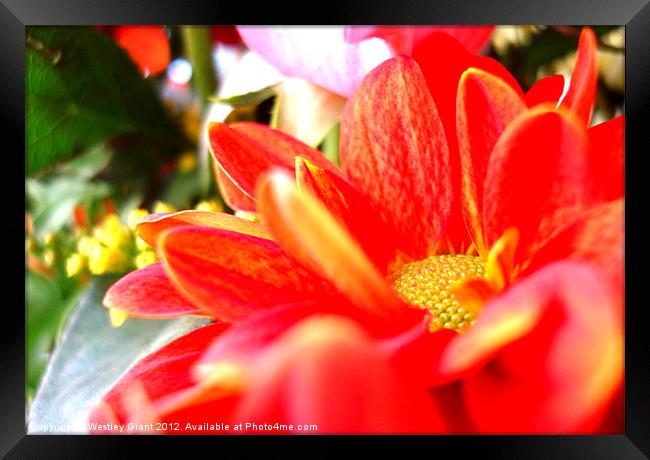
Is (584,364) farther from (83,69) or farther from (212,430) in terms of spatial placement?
(83,69)

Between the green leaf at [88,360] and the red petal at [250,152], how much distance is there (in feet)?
0.15

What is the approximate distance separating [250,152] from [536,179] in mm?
86

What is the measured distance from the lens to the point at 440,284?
0.19 meters

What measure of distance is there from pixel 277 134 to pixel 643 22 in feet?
0.42

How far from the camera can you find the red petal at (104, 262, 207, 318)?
0.18 meters

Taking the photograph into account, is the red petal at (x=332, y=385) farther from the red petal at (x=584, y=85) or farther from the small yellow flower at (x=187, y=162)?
the small yellow flower at (x=187, y=162)

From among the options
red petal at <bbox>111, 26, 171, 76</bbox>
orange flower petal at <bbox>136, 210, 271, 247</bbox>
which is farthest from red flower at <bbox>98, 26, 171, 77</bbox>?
orange flower petal at <bbox>136, 210, 271, 247</bbox>

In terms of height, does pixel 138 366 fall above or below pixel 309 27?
below

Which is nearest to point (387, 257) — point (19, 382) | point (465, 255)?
point (465, 255)

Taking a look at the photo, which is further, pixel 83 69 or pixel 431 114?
pixel 83 69

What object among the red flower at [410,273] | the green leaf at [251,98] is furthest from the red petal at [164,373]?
the green leaf at [251,98]

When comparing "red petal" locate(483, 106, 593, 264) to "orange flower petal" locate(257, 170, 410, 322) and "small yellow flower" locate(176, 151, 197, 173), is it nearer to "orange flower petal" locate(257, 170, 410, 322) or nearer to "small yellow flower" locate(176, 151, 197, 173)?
"orange flower petal" locate(257, 170, 410, 322)

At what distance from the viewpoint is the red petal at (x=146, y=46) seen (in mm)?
269

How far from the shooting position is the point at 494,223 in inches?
6.8
